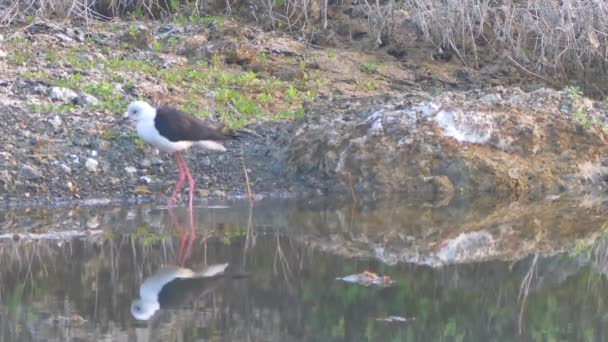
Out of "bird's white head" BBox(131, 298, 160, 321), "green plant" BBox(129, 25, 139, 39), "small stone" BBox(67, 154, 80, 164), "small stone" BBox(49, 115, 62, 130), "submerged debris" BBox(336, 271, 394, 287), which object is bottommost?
"small stone" BBox(67, 154, 80, 164)

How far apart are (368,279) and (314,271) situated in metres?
0.51

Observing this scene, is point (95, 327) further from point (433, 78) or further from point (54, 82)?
point (433, 78)

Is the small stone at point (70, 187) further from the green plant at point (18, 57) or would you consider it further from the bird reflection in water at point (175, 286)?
the green plant at point (18, 57)

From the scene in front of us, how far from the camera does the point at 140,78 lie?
12297 millimetres

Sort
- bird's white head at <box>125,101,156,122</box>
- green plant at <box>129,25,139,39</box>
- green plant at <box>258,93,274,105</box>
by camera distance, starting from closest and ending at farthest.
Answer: bird's white head at <box>125,101,156,122</box> < green plant at <box>258,93,274,105</box> < green plant at <box>129,25,139,39</box>

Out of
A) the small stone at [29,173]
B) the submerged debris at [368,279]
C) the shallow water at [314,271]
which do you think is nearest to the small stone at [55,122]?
the small stone at [29,173]

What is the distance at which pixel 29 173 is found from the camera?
1020cm

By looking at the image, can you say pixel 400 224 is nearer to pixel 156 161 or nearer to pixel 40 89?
pixel 156 161

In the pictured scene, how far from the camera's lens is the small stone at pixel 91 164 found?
1045 centimetres

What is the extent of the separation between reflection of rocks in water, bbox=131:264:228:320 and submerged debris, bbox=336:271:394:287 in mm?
873

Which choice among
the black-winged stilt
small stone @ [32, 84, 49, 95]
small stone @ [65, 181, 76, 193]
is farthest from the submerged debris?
small stone @ [32, 84, 49, 95]

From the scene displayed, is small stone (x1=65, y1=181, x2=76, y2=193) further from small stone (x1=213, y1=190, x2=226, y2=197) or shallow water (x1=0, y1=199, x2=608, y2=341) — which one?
small stone (x1=213, y1=190, x2=226, y2=197)

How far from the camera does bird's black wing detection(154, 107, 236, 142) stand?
10016 millimetres

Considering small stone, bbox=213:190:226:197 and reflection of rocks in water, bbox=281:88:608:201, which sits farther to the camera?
reflection of rocks in water, bbox=281:88:608:201
